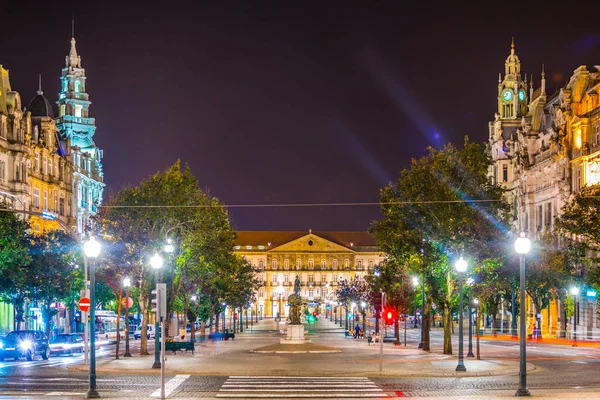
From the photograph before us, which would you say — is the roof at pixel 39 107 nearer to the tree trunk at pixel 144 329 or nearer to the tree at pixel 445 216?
the tree trunk at pixel 144 329

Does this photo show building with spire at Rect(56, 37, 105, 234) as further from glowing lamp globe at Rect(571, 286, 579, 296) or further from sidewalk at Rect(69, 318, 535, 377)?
sidewalk at Rect(69, 318, 535, 377)

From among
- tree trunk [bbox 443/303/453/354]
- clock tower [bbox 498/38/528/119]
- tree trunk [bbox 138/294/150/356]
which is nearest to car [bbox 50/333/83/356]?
tree trunk [bbox 138/294/150/356]

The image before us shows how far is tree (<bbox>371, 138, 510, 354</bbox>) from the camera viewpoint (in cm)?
5638

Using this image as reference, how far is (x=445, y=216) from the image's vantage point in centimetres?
5700

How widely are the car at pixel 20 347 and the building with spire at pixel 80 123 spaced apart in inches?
2638

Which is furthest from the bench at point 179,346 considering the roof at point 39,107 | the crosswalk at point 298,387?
the roof at point 39,107

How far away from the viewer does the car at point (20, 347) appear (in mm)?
55094

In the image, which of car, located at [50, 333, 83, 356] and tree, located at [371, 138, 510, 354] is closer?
tree, located at [371, 138, 510, 354]

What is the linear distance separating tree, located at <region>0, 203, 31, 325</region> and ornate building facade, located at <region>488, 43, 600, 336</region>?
34.0 m

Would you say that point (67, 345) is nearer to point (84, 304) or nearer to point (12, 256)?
point (12, 256)

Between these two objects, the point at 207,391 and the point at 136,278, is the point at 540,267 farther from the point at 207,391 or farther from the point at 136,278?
the point at 207,391

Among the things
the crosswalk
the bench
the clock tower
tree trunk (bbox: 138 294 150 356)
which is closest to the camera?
the crosswalk

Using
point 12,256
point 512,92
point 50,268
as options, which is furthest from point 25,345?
point 512,92

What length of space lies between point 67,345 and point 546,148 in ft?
202
